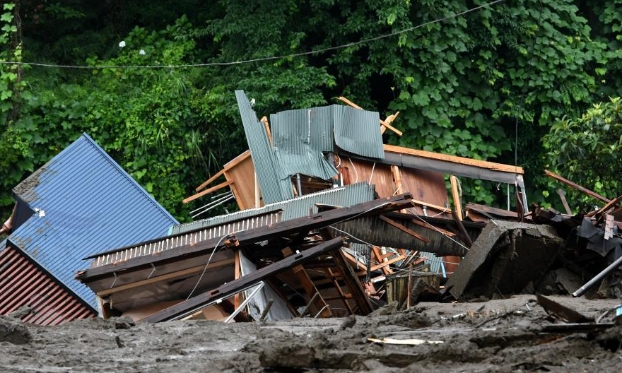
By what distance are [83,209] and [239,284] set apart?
24.2ft

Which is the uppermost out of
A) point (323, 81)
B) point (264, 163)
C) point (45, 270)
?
point (323, 81)

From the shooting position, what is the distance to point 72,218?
22.3 metres

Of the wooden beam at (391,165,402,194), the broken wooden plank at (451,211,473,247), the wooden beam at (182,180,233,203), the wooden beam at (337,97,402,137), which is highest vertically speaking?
the wooden beam at (337,97,402,137)

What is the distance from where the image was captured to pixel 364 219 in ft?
56.9

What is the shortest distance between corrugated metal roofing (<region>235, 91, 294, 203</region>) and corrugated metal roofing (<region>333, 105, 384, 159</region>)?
1178 millimetres

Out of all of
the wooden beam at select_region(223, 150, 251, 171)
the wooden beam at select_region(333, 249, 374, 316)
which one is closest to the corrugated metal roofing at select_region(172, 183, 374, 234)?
the wooden beam at select_region(333, 249, 374, 316)

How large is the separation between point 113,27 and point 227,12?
11.6ft

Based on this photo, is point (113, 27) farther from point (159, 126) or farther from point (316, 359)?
point (316, 359)

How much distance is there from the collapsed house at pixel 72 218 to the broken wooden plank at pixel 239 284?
207 inches

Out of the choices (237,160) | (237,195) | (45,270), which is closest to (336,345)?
(45,270)

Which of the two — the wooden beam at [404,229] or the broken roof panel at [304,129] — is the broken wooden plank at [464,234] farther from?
the broken roof panel at [304,129]

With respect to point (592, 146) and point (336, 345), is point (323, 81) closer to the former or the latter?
point (592, 146)

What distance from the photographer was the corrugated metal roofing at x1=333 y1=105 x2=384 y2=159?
22.8 meters

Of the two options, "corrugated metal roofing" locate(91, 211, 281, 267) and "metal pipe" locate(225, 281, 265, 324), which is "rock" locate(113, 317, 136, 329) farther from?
"corrugated metal roofing" locate(91, 211, 281, 267)
